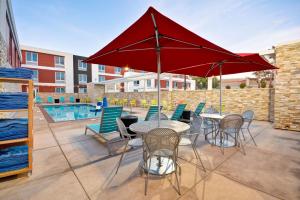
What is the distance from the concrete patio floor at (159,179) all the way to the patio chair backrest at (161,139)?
678 mm

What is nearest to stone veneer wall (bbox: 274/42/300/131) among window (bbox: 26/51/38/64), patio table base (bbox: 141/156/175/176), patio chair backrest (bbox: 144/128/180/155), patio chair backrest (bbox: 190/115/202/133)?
patio chair backrest (bbox: 190/115/202/133)

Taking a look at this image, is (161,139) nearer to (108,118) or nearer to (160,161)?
(160,161)

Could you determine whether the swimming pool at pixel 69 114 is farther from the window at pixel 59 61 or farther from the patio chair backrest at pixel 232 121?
the window at pixel 59 61

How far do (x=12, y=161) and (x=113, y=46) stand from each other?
8.48 feet

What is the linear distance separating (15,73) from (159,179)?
10.1ft

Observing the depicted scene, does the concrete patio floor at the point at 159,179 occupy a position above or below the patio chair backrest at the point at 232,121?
below

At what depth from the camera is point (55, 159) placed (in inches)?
123

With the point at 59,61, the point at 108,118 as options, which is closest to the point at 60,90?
the point at 59,61

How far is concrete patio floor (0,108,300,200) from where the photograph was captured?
203 cm

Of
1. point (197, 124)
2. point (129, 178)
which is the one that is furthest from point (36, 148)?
point (197, 124)

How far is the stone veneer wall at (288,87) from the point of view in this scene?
5.35 meters

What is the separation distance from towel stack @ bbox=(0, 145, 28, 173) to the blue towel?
Answer: 1319mm

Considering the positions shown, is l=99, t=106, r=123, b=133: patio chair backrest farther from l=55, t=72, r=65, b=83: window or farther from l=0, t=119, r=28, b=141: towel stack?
l=55, t=72, r=65, b=83: window

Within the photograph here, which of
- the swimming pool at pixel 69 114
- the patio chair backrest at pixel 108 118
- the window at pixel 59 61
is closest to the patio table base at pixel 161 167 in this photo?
the patio chair backrest at pixel 108 118
